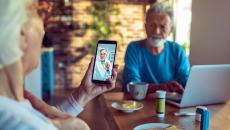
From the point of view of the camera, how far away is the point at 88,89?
1.15m

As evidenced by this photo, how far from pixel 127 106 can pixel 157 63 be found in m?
0.65

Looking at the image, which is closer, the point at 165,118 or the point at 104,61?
the point at 104,61

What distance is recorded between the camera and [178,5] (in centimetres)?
416

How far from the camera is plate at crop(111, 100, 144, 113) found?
58.5 inches

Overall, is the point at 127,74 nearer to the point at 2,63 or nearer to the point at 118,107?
the point at 118,107

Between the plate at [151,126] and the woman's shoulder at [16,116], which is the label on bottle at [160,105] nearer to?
the plate at [151,126]

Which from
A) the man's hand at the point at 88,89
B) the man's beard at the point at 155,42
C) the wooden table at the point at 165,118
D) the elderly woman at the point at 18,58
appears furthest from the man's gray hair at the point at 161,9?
the elderly woman at the point at 18,58

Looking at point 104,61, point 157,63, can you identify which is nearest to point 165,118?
point 104,61

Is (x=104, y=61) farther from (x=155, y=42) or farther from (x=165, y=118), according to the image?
(x=155, y=42)

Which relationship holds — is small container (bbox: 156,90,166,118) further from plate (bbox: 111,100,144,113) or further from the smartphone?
the smartphone

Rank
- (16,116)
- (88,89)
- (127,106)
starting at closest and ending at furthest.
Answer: (16,116) → (88,89) → (127,106)

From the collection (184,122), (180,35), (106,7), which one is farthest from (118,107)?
(106,7)

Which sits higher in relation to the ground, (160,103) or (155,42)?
(155,42)

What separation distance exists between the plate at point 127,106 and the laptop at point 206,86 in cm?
20
